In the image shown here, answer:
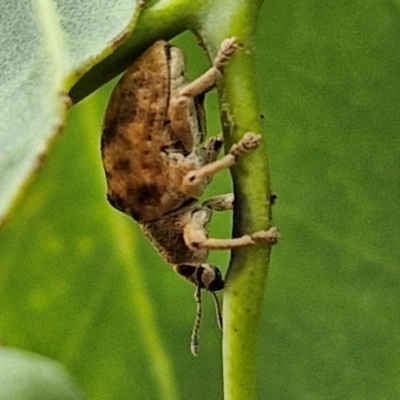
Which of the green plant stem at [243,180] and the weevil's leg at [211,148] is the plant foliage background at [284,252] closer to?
the weevil's leg at [211,148]

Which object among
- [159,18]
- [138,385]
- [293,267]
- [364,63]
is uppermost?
[159,18]

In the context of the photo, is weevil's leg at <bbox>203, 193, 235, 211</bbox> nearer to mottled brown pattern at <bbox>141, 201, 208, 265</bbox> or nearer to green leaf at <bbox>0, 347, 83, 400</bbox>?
mottled brown pattern at <bbox>141, 201, 208, 265</bbox>

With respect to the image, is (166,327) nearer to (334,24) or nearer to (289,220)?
(289,220)

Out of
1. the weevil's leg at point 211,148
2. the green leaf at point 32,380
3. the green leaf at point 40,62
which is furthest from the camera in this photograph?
the weevil's leg at point 211,148

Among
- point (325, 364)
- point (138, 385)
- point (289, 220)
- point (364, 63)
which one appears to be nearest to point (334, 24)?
point (364, 63)

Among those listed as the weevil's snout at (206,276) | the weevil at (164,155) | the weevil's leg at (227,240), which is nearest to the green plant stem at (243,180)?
the weevil's leg at (227,240)

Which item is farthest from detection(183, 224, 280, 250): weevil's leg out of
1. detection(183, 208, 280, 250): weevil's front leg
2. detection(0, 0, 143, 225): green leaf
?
detection(0, 0, 143, 225): green leaf
